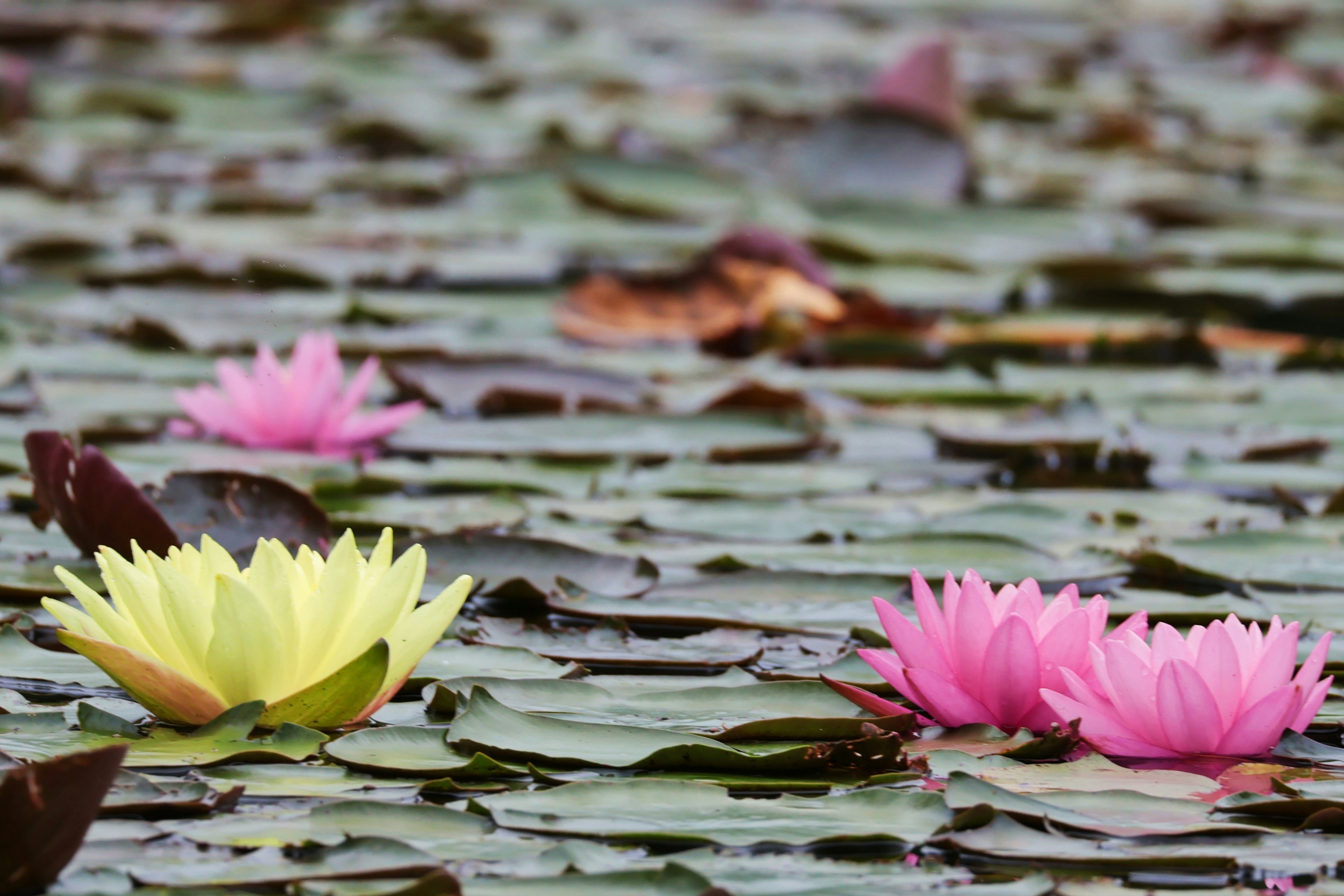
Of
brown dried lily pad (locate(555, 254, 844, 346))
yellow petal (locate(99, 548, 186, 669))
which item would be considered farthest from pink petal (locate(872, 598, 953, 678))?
brown dried lily pad (locate(555, 254, 844, 346))

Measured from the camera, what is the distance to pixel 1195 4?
21.1ft

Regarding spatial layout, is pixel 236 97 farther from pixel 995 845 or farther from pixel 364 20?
pixel 995 845

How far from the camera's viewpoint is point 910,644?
1182mm

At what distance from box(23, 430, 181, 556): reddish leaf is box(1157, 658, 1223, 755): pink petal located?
0.74 metres

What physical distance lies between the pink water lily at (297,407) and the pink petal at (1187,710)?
0.96 meters

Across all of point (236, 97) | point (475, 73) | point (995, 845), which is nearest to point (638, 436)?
point (995, 845)

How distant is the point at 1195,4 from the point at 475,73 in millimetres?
3101

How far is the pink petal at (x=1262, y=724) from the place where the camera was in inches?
44.0

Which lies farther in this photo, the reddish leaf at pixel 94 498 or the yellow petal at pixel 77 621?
the reddish leaf at pixel 94 498

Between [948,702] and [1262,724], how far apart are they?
0.19 meters

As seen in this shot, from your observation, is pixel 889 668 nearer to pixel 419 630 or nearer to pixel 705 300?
pixel 419 630

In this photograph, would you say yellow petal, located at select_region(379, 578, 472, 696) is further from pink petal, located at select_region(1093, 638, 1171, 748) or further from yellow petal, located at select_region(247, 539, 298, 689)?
pink petal, located at select_region(1093, 638, 1171, 748)

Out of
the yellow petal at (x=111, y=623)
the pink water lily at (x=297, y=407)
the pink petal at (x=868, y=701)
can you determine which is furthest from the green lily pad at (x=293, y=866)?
the pink water lily at (x=297, y=407)

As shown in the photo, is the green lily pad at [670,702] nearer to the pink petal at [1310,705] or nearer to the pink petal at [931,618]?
the pink petal at [931,618]
